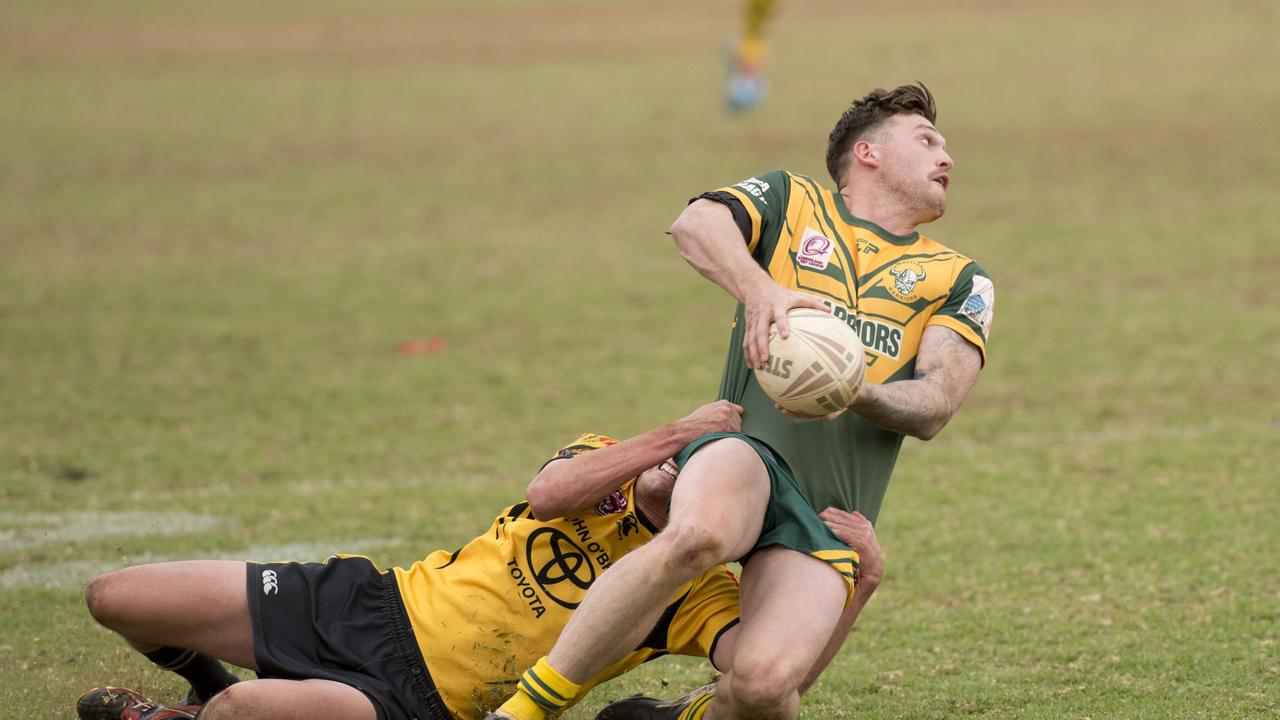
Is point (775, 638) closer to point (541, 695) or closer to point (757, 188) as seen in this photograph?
point (541, 695)

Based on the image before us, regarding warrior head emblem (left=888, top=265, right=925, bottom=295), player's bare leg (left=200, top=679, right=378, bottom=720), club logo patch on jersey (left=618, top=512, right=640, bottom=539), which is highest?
warrior head emblem (left=888, top=265, right=925, bottom=295)

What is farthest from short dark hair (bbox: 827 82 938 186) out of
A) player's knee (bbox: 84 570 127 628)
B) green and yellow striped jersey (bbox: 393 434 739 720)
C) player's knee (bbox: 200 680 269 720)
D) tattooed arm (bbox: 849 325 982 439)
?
player's knee (bbox: 84 570 127 628)

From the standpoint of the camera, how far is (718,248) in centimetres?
510

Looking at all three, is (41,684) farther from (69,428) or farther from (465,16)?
(465,16)

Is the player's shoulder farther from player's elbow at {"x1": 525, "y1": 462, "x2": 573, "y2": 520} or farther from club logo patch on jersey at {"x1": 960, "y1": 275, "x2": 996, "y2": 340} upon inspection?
Answer: player's elbow at {"x1": 525, "y1": 462, "x2": 573, "y2": 520}

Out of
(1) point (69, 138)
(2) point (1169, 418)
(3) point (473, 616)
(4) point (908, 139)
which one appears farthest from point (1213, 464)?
(1) point (69, 138)

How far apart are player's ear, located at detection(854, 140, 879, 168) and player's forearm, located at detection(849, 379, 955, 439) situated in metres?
1.00

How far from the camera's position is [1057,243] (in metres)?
14.2

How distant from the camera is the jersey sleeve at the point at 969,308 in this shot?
17.3ft

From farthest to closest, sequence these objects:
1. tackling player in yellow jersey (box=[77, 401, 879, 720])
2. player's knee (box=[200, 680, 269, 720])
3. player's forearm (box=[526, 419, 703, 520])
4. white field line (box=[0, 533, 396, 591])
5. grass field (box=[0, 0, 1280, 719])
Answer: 1. white field line (box=[0, 533, 396, 591])
2. grass field (box=[0, 0, 1280, 719])
3. player's forearm (box=[526, 419, 703, 520])
4. tackling player in yellow jersey (box=[77, 401, 879, 720])
5. player's knee (box=[200, 680, 269, 720])

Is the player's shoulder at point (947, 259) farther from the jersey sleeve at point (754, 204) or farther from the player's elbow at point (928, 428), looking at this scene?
the player's elbow at point (928, 428)

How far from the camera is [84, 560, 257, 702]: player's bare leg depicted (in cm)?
470

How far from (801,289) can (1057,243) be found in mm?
9598

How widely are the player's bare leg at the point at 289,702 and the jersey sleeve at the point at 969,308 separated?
2395 millimetres
